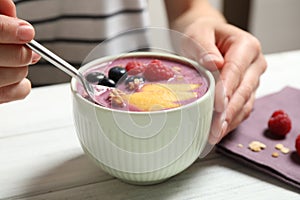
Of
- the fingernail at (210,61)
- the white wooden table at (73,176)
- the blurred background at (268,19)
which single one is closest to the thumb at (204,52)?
the fingernail at (210,61)

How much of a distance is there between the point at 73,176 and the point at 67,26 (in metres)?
0.46

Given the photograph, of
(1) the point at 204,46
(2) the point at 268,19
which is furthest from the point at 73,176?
(2) the point at 268,19

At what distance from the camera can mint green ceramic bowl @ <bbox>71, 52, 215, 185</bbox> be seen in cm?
42

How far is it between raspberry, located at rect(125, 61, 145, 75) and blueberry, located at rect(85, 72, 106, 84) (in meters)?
0.03

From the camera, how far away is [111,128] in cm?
42

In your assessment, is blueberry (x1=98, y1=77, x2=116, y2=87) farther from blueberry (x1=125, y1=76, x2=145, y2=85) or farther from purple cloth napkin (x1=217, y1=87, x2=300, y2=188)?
purple cloth napkin (x1=217, y1=87, x2=300, y2=188)

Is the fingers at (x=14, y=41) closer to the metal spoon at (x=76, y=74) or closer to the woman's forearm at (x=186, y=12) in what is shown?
the metal spoon at (x=76, y=74)

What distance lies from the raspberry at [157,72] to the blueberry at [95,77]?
45mm

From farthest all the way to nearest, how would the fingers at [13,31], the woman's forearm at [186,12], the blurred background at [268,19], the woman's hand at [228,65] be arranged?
the blurred background at [268,19]
the woman's forearm at [186,12]
the woman's hand at [228,65]
the fingers at [13,31]

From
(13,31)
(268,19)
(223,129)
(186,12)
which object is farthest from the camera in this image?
(268,19)

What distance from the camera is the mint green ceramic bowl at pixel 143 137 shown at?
417 mm

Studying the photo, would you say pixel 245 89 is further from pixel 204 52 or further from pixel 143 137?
pixel 143 137

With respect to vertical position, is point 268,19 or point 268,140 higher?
point 268,140

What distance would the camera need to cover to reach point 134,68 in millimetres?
490
